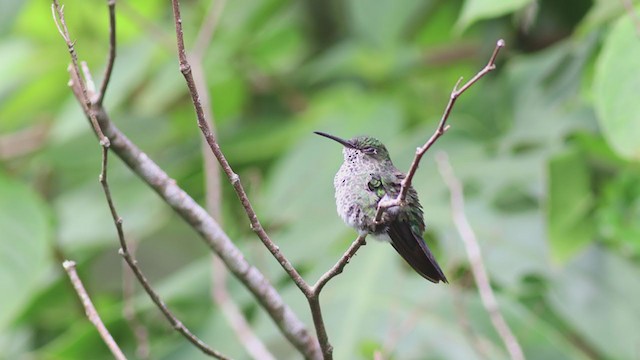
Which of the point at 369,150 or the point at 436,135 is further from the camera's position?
the point at 369,150

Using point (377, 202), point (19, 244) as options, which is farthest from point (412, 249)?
point (19, 244)

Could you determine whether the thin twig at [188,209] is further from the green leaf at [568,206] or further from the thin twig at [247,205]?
the green leaf at [568,206]

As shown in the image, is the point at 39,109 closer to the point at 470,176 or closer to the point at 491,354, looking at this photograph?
the point at 470,176

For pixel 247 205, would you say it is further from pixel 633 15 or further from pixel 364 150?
pixel 633 15

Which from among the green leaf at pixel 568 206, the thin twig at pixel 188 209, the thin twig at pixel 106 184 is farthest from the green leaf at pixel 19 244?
the green leaf at pixel 568 206

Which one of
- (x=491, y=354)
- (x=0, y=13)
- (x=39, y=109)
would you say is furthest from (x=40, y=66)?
(x=491, y=354)

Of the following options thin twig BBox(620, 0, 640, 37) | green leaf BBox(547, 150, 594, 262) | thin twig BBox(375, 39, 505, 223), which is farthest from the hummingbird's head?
green leaf BBox(547, 150, 594, 262)
